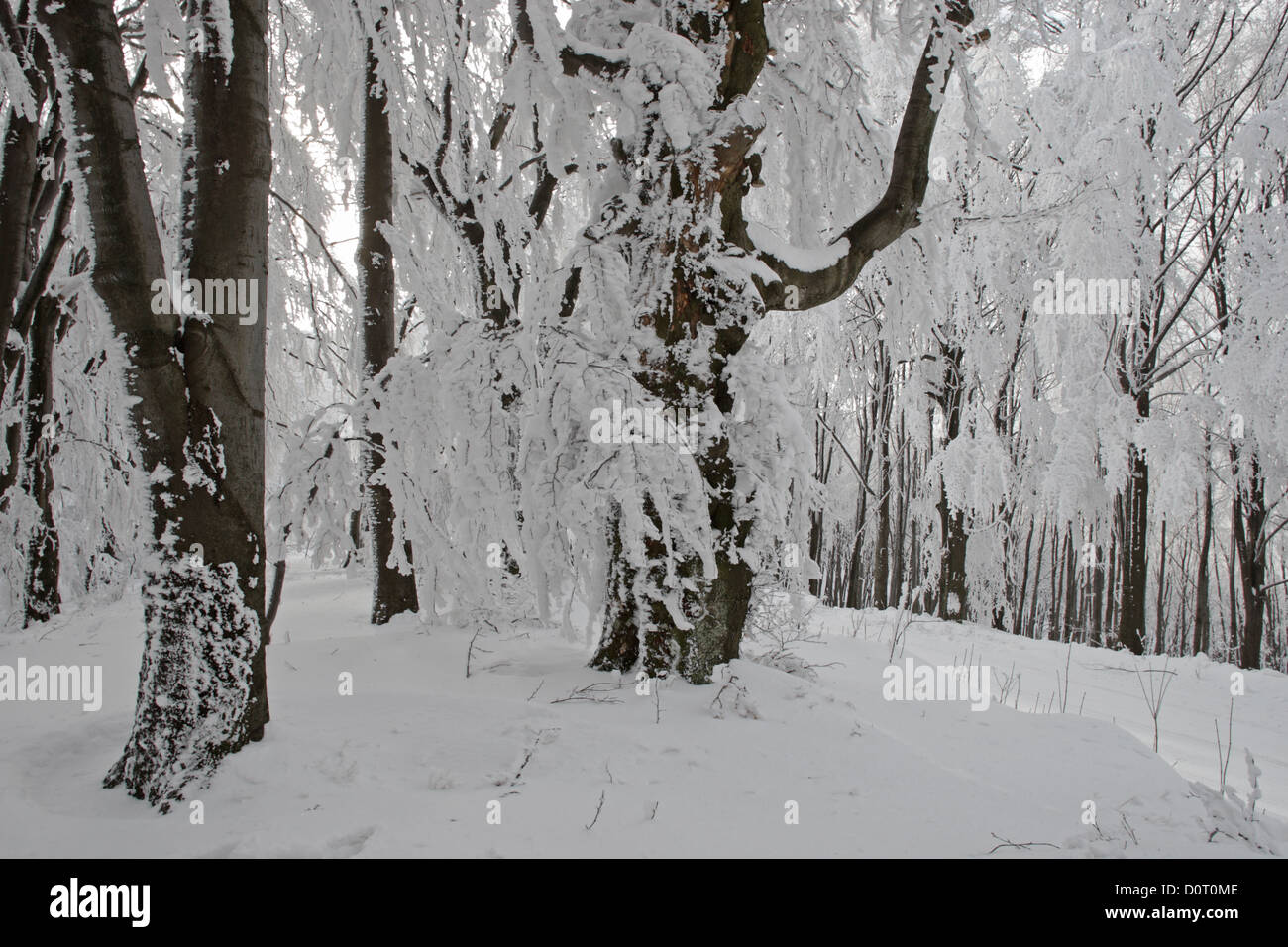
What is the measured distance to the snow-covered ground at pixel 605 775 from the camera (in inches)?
78.5

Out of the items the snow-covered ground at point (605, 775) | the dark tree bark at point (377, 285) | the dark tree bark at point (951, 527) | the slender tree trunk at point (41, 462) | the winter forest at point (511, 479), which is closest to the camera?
the snow-covered ground at point (605, 775)

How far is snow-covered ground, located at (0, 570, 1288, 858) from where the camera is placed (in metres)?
1.99

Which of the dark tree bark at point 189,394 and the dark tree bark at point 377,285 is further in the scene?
the dark tree bark at point 377,285

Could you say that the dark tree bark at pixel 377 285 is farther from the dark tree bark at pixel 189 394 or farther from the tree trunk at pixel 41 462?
the tree trunk at pixel 41 462

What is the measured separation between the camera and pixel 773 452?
3.52 meters

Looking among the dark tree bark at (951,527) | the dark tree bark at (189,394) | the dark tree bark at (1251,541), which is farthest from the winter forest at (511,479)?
the dark tree bark at (951,527)

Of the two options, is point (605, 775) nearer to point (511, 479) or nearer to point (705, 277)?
point (511, 479)

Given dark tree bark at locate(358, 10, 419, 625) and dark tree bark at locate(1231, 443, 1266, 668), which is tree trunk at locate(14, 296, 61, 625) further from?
dark tree bark at locate(1231, 443, 1266, 668)

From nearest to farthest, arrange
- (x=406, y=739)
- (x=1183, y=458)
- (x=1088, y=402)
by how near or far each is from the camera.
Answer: (x=406, y=739), (x=1183, y=458), (x=1088, y=402)

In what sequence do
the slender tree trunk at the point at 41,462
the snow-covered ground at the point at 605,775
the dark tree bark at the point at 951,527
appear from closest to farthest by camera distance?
the snow-covered ground at the point at 605,775 → the slender tree trunk at the point at 41,462 → the dark tree bark at the point at 951,527

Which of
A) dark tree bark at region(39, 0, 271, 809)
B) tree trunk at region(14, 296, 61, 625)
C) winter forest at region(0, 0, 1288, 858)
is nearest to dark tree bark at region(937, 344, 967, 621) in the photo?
winter forest at region(0, 0, 1288, 858)

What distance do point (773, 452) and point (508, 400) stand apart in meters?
1.40
